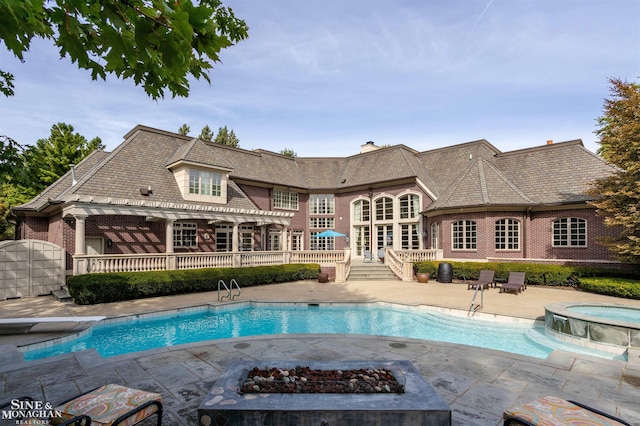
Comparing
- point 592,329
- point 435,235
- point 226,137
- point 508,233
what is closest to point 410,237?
point 435,235

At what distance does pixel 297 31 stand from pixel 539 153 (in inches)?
763

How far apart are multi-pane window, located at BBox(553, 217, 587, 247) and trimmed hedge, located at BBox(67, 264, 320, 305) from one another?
15618 mm

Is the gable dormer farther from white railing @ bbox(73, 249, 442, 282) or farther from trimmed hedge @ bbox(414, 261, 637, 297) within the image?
trimmed hedge @ bbox(414, 261, 637, 297)

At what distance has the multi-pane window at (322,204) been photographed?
29.5m

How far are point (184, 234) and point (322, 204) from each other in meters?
12.9

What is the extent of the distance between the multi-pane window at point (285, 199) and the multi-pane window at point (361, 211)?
5138 millimetres

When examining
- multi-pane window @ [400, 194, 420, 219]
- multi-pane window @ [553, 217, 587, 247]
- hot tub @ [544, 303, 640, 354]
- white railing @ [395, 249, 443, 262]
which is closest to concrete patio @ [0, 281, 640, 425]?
hot tub @ [544, 303, 640, 354]

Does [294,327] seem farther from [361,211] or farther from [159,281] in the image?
[361,211]

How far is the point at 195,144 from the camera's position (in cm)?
2127

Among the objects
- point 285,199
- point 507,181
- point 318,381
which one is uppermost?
point 507,181

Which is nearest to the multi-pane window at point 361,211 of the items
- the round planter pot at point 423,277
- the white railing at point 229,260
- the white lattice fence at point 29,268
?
the white railing at point 229,260

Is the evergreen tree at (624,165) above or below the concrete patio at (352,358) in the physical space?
above

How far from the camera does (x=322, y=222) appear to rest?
29438 millimetres

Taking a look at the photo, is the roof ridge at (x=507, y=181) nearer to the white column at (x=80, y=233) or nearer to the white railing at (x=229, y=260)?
the white railing at (x=229, y=260)
